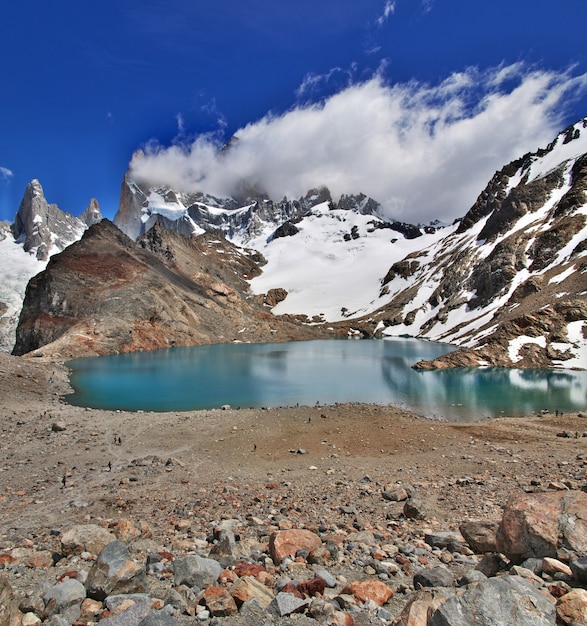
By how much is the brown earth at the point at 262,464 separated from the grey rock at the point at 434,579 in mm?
3724

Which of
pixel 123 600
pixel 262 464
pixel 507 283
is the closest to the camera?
pixel 123 600

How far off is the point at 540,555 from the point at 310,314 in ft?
597

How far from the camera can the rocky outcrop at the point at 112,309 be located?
79562 millimetres

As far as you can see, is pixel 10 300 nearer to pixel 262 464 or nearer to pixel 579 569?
pixel 262 464

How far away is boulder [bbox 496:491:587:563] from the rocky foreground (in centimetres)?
2

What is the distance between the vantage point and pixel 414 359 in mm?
71062

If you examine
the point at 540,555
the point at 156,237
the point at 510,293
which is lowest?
the point at 540,555

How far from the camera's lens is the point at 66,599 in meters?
5.18

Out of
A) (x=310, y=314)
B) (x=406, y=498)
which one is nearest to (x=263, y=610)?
(x=406, y=498)

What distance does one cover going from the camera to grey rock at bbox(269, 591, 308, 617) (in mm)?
4945

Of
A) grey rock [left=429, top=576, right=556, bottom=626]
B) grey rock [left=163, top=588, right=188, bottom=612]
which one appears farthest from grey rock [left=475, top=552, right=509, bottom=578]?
grey rock [left=163, top=588, right=188, bottom=612]

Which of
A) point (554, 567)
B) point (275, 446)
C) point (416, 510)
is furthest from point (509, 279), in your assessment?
point (554, 567)

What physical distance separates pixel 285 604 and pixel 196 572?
5.53 ft

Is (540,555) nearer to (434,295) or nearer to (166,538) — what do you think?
(166,538)
